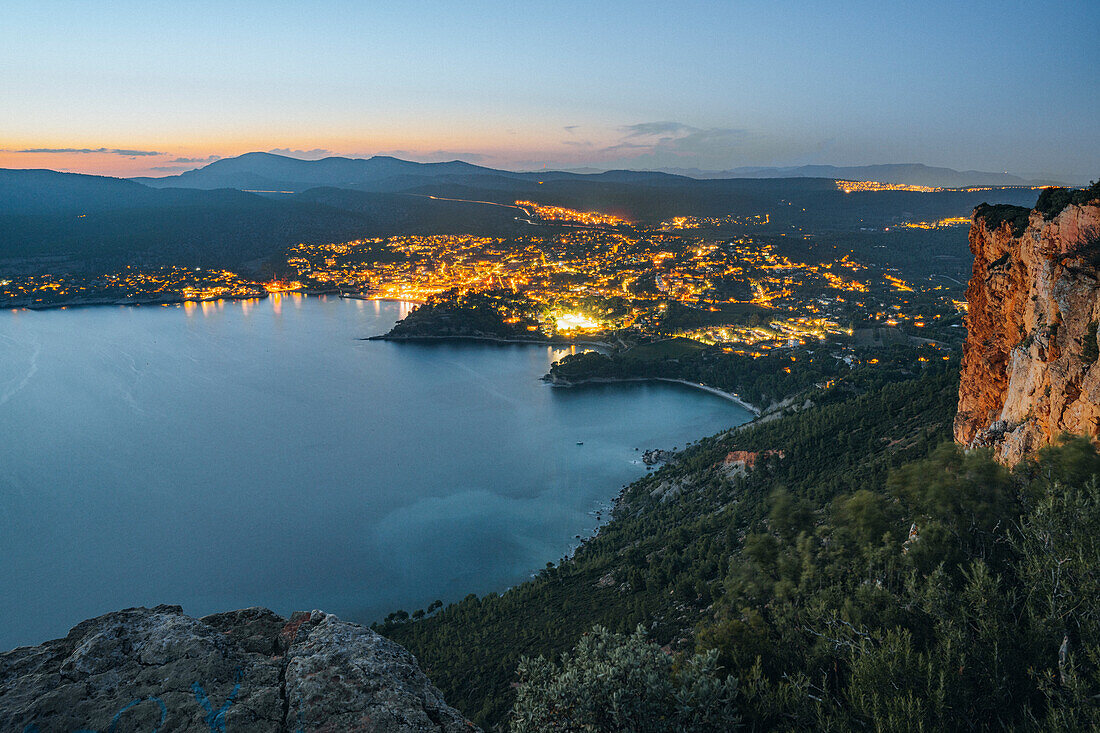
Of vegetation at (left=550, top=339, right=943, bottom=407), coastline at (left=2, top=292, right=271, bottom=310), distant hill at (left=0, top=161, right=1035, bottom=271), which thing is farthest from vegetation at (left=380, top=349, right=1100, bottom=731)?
distant hill at (left=0, top=161, right=1035, bottom=271)

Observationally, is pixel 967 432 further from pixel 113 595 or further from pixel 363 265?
pixel 363 265

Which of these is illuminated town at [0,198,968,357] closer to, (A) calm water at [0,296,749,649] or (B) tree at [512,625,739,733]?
(A) calm water at [0,296,749,649]

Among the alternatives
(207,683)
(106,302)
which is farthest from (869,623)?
(106,302)

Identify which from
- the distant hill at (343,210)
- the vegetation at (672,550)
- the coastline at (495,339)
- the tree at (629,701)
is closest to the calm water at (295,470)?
the coastline at (495,339)

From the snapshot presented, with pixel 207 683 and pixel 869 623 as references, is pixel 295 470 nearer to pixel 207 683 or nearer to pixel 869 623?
pixel 869 623

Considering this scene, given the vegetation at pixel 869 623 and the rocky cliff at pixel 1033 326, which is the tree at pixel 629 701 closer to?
Result: the vegetation at pixel 869 623
